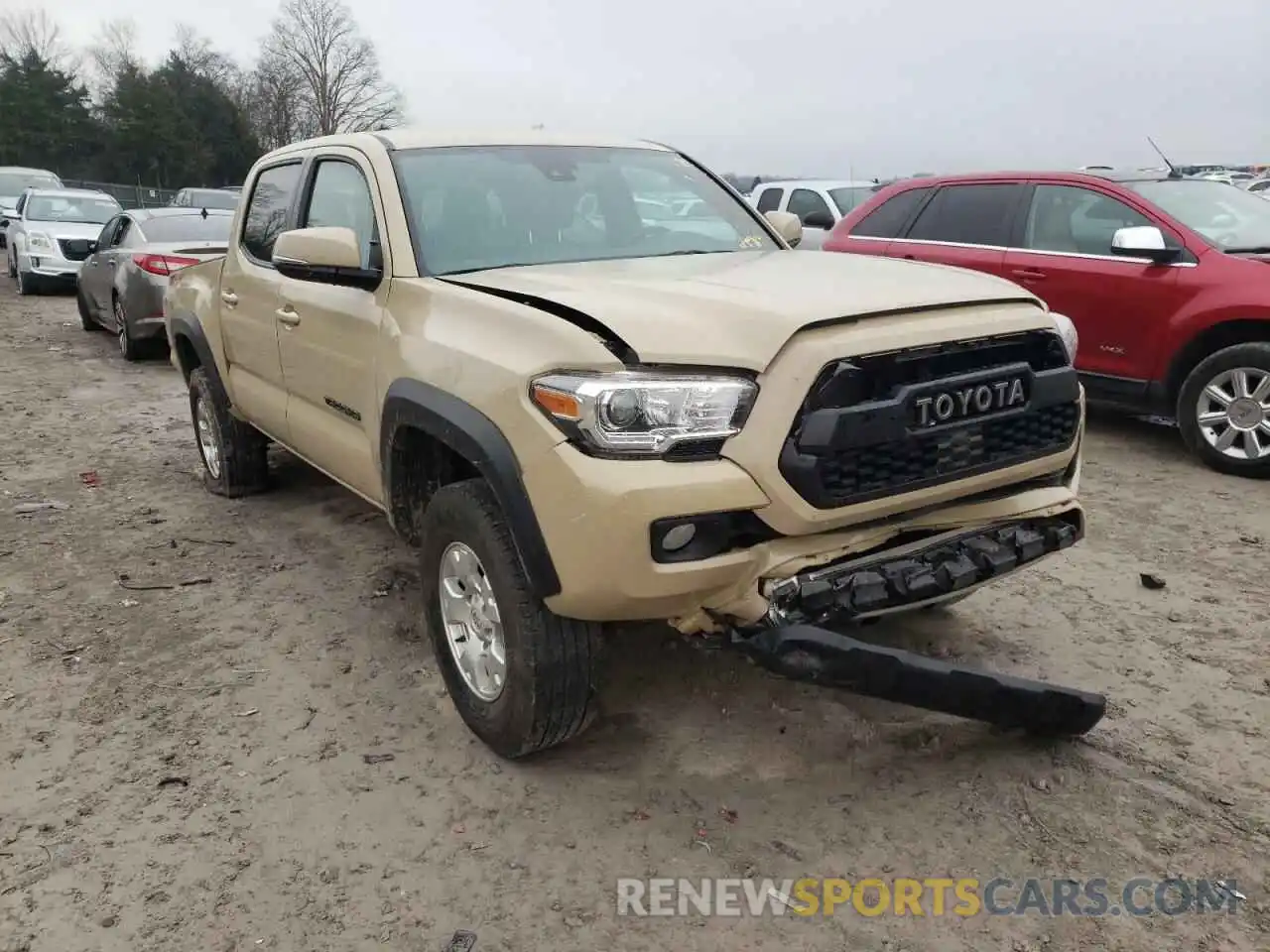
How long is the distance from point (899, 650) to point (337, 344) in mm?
2318

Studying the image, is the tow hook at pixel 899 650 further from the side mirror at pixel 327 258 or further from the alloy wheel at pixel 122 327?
the alloy wheel at pixel 122 327

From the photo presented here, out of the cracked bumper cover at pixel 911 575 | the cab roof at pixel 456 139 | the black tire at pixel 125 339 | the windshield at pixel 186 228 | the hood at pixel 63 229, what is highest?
the cab roof at pixel 456 139

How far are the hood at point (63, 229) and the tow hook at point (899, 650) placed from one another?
52.0 feet

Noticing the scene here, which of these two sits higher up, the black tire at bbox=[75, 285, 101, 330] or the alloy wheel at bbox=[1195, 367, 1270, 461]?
the alloy wheel at bbox=[1195, 367, 1270, 461]

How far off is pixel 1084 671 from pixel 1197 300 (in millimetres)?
3314

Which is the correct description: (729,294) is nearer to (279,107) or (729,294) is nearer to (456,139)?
(456,139)

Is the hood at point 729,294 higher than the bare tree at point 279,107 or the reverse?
the reverse

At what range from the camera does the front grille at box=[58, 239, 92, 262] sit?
1526 cm

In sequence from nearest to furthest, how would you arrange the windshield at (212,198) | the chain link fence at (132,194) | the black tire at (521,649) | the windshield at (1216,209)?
the black tire at (521,649) < the windshield at (1216,209) < the windshield at (212,198) < the chain link fence at (132,194)

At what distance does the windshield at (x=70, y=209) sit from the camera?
52.0 feet

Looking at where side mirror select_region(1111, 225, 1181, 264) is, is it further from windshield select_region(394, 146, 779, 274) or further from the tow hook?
the tow hook

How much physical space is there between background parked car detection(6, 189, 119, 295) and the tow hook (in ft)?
49.6

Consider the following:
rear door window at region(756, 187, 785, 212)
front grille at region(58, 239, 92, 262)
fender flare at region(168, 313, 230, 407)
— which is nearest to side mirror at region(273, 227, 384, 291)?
fender flare at region(168, 313, 230, 407)

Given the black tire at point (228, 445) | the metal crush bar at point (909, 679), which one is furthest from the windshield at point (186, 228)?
the metal crush bar at point (909, 679)
